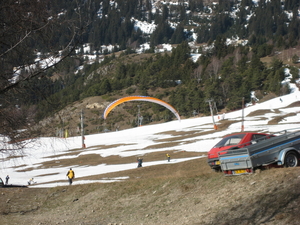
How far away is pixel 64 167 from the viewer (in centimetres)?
4762

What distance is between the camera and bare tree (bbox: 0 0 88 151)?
570 cm

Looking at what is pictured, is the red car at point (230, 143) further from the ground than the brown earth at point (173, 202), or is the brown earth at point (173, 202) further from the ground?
the red car at point (230, 143)

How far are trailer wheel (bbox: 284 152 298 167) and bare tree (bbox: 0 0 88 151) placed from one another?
910 centimetres

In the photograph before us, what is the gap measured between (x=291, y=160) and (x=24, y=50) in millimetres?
9954

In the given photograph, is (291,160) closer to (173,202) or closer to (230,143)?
(230,143)

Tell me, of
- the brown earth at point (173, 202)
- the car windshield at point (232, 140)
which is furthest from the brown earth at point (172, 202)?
the car windshield at point (232, 140)

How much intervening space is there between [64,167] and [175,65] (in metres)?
125

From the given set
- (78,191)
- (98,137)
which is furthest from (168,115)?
(78,191)

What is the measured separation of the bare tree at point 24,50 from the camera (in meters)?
5.70

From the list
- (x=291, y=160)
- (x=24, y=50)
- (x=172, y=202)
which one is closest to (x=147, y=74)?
(x=291, y=160)

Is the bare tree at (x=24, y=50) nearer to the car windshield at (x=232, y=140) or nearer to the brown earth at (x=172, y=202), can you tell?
the brown earth at (x=172, y=202)

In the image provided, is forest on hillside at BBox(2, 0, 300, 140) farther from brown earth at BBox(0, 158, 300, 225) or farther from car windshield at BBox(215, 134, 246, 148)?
car windshield at BBox(215, 134, 246, 148)

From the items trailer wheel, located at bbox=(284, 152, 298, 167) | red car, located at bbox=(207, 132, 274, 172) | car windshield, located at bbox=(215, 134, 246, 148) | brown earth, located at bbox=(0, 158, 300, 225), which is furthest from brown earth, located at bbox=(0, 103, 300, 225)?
car windshield, located at bbox=(215, 134, 246, 148)

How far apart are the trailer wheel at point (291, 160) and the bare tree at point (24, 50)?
9.10 metres
